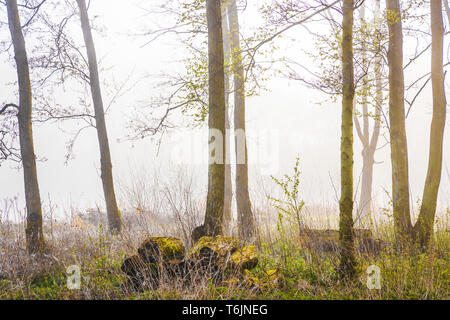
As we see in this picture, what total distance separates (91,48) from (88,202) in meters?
6.76

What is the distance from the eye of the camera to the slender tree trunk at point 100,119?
29.7ft

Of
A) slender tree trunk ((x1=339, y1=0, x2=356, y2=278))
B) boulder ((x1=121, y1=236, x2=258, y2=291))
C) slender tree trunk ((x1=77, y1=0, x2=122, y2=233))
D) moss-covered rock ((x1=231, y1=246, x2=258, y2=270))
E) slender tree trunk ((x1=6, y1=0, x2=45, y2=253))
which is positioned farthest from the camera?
slender tree trunk ((x1=77, y1=0, x2=122, y2=233))

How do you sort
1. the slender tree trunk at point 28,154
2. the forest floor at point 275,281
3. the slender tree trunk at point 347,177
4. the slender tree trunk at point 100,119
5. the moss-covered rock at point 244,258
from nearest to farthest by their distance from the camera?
the forest floor at point 275,281 < the slender tree trunk at point 347,177 < the moss-covered rock at point 244,258 < the slender tree trunk at point 28,154 < the slender tree trunk at point 100,119

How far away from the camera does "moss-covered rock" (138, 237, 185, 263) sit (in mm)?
4676

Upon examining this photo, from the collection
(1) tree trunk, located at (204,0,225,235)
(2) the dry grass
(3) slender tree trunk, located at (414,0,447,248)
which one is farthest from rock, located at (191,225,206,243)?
(3) slender tree trunk, located at (414,0,447,248)

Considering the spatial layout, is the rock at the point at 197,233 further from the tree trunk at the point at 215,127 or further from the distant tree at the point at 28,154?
the distant tree at the point at 28,154

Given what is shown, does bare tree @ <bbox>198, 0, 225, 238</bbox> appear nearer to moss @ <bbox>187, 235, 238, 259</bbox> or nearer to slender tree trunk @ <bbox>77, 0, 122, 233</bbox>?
moss @ <bbox>187, 235, 238, 259</bbox>

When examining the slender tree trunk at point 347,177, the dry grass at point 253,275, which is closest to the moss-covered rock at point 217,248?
the dry grass at point 253,275

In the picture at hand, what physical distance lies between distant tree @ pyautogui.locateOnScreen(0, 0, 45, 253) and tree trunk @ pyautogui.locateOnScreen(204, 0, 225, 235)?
3414mm

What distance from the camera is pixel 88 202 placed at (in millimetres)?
13805

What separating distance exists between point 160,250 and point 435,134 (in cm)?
506

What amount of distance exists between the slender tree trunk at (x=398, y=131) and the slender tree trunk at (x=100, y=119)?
654 centimetres

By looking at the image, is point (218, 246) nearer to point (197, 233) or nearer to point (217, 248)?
point (217, 248)
